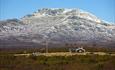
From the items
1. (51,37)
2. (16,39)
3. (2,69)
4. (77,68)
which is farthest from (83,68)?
(51,37)

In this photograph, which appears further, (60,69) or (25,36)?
(25,36)

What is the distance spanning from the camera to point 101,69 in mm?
21656

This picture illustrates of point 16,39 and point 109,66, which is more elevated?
point 16,39

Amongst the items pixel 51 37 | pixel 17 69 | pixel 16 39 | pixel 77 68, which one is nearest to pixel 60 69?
pixel 77 68

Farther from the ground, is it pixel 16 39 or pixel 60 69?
pixel 16 39

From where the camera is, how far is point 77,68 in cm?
2148

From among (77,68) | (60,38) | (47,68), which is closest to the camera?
(77,68)

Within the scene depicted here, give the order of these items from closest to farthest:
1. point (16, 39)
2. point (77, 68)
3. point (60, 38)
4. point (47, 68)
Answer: point (77, 68) < point (47, 68) < point (16, 39) < point (60, 38)

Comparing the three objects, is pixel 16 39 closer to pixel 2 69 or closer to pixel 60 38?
pixel 60 38

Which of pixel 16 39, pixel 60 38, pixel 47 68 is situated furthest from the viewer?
pixel 60 38

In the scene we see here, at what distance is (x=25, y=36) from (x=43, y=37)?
11822mm

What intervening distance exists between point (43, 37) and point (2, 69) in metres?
168

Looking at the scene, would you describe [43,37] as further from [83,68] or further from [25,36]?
[83,68]

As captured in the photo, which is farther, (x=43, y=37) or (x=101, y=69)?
(x=43, y=37)
